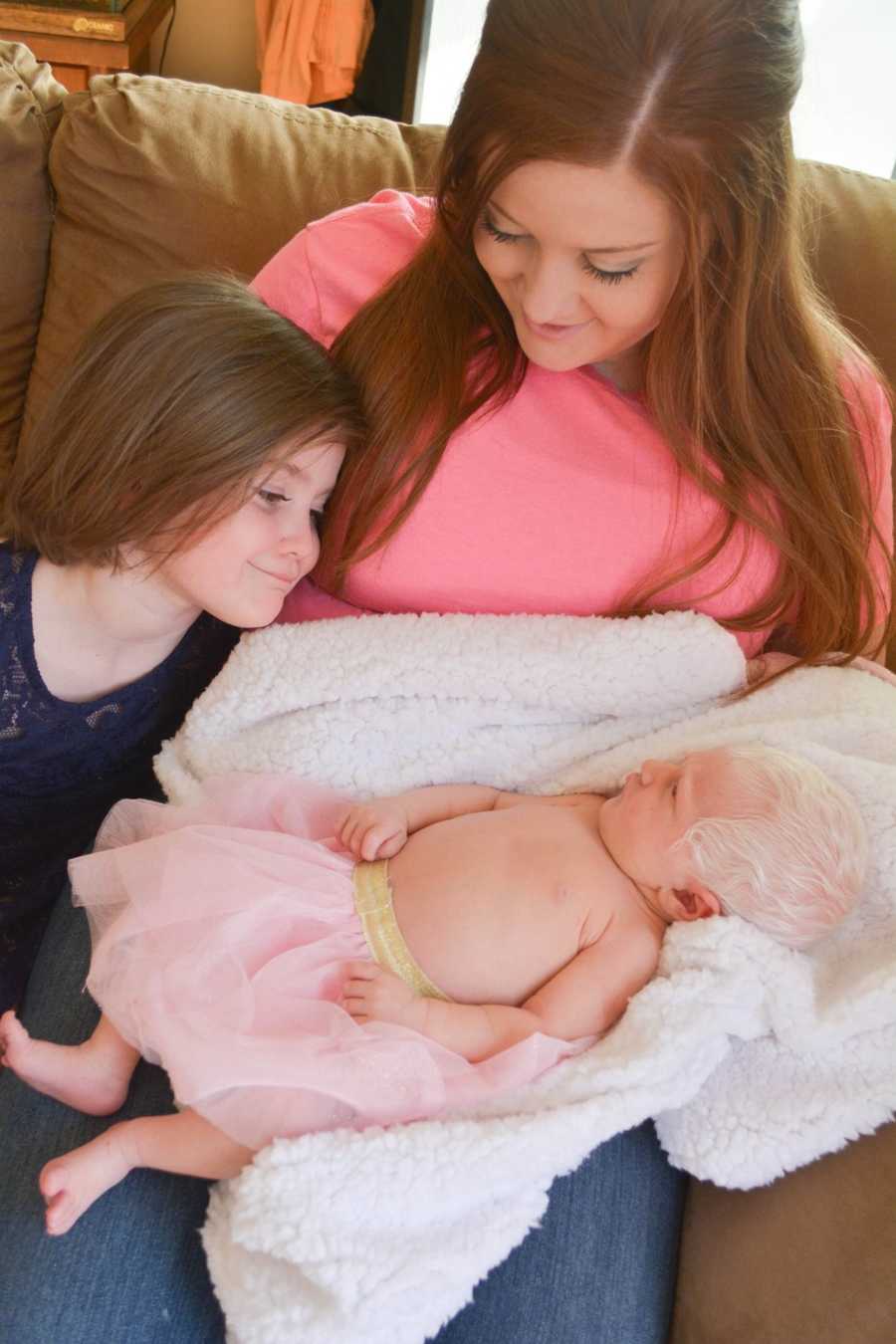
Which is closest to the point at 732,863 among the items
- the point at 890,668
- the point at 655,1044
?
the point at 655,1044

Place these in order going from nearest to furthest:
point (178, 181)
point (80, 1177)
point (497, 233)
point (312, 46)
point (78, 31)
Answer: point (80, 1177) < point (497, 233) < point (178, 181) < point (78, 31) < point (312, 46)

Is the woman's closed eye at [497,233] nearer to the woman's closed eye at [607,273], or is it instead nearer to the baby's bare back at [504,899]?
the woman's closed eye at [607,273]

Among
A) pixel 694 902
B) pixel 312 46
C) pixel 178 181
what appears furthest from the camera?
pixel 312 46

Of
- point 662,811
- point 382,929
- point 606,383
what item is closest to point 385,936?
point 382,929

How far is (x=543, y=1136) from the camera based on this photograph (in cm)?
92

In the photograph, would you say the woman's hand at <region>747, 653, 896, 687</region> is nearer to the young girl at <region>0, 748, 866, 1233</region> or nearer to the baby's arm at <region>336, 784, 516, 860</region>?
the young girl at <region>0, 748, 866, 1233</region>

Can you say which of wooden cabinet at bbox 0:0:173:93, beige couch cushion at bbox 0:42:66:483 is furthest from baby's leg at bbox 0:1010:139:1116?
wooden cabinet at bbox 0:0:173:93

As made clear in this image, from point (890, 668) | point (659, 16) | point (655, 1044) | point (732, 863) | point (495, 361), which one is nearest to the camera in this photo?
point (659, 16)

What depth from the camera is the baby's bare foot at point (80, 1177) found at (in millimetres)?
895

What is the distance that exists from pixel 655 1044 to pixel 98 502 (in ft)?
2.49

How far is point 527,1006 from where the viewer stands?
3.53ft

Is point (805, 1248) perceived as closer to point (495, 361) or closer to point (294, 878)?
point (294, 878)

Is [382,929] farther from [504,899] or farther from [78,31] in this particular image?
[78,31]

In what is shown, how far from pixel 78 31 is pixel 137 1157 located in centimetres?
272
